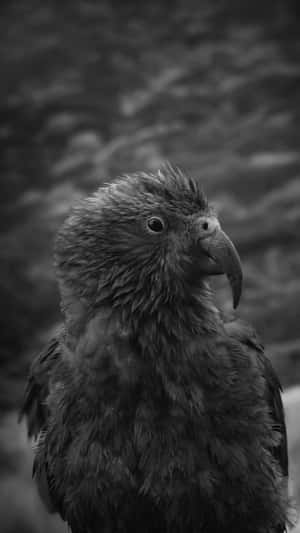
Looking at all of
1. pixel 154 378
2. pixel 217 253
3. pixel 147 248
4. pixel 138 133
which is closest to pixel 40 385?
pixel 154 378

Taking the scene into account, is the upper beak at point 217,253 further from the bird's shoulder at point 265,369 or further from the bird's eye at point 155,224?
the bird's shoulder at point 265,369

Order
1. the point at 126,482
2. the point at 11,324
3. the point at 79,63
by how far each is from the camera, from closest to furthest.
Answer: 1. the point at 126,482
2. the point at 11,324
3. the point at 79,63

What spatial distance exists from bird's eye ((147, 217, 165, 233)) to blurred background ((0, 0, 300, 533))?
3264 millimetres

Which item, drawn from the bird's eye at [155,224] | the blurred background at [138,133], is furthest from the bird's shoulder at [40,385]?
the blurred background at [138,133]

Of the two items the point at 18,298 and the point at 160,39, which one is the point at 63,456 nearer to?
the point at 18,298

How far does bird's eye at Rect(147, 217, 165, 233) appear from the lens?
3.13 meters

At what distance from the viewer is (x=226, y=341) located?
3318 millimetres

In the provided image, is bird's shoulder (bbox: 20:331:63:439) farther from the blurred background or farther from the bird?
the blurred background

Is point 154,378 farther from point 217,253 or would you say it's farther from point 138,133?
point 138,133

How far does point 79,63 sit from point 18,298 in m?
5.70

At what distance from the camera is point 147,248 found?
3.11m

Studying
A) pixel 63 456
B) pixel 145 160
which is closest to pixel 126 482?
pixel 63 456

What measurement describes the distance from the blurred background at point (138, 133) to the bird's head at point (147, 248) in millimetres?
3070

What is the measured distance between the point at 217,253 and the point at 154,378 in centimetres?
57
